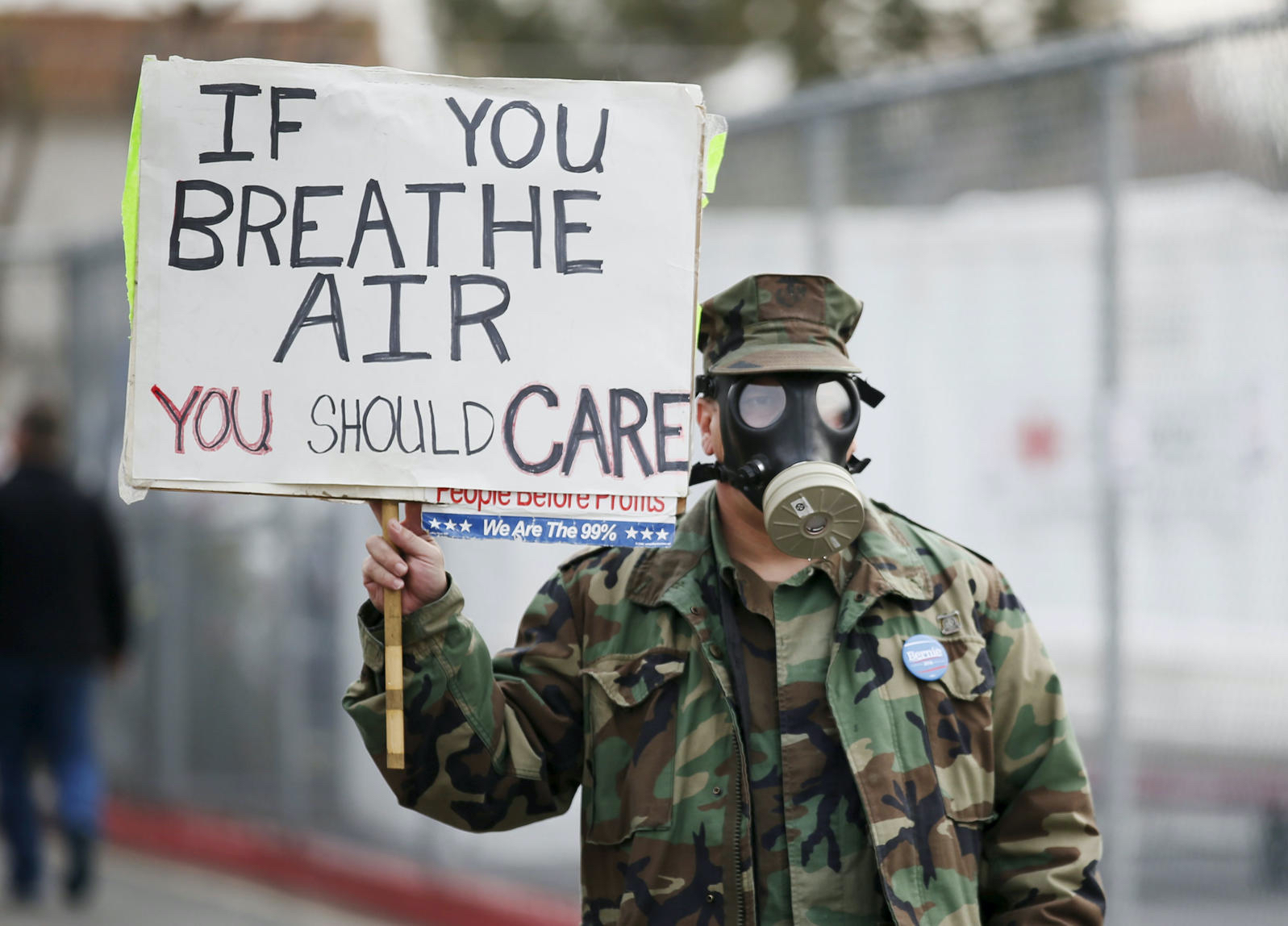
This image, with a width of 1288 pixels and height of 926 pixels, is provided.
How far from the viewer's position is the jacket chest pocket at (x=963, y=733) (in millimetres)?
2529

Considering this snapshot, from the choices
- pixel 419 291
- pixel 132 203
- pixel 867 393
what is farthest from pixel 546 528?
pixel 132 203

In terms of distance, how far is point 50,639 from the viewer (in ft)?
23.3

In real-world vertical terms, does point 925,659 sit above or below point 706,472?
below

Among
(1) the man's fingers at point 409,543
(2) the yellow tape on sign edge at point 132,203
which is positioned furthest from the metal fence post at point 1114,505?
(2) the yellow tape on sign edge at point 132,203

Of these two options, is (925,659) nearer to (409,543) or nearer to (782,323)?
(782,323)

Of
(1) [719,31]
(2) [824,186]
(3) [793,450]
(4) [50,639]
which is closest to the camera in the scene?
(3) [793,450]

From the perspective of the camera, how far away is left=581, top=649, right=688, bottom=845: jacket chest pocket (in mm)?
2545

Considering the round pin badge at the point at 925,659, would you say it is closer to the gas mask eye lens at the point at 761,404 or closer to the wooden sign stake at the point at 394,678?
the gas mask eye lens at the point at 761,404

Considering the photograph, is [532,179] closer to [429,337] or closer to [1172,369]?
[429,337]

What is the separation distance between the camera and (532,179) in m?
2.58

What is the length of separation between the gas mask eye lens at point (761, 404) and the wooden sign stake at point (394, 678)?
2.19ft

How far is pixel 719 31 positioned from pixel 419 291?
2010cm

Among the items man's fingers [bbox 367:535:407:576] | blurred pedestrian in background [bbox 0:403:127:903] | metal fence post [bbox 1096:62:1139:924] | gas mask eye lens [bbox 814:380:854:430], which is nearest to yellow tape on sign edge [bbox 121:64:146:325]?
man's fingers [bbox 367:535:407:576]

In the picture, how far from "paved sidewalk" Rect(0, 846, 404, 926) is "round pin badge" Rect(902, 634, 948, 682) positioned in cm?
506
